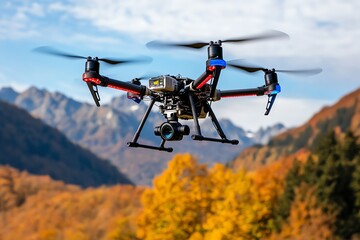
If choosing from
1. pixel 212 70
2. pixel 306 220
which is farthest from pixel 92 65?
pixel 306 220

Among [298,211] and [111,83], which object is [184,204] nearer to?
[298,211]

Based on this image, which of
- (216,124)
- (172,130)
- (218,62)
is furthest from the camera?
(216,124)

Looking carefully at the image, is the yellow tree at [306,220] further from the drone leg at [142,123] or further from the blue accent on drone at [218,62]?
the blue accent on drone at [218,62]

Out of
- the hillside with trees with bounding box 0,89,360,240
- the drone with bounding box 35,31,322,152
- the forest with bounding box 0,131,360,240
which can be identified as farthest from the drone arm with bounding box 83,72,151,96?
the hillside with trees with bounding box 0,89,360,240

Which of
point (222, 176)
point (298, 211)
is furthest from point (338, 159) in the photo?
point (222, 176)

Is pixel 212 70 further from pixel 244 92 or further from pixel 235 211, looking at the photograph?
pixel 235 211

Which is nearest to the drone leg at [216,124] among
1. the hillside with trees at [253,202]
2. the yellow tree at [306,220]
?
the hillside with trees at [253,202]

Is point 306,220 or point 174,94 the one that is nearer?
point 174,94
